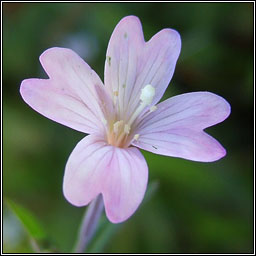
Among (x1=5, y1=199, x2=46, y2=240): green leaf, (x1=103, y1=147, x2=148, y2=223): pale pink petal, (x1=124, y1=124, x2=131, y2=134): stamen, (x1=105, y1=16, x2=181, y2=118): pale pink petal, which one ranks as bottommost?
(x1=5, y1=199, x2=46, y2=240): green leaf

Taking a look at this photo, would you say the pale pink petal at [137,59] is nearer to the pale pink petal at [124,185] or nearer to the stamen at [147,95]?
the stamen at [147,95]

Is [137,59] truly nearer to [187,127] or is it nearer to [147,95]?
[147,95]

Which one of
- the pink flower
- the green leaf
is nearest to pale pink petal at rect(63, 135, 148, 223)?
the pink flower

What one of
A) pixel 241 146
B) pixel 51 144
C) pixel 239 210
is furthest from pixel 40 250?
pixel 241 146

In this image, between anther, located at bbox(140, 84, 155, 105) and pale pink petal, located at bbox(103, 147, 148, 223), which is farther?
anther, located at bbox(140, 84, 155, 105)

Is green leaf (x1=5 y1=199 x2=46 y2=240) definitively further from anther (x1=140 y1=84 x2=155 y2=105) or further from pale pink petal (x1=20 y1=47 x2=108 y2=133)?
anther (x1=140 y1=84 x2=155 y2=105)

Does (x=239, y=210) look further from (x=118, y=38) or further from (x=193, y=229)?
(x=118, y=38)

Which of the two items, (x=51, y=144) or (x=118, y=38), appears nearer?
(x=118, y=38)

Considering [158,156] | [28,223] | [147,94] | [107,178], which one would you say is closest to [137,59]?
[147,94]
